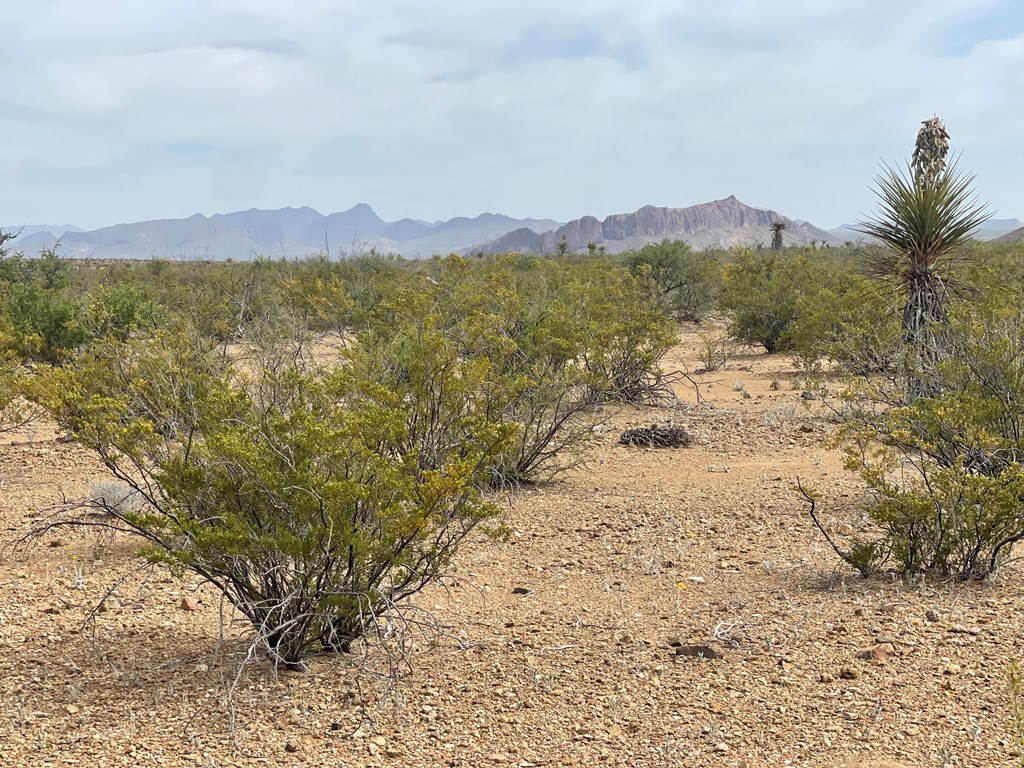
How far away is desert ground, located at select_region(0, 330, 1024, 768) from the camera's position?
3736mm

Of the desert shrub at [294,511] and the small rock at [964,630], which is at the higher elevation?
the desert shrub at [294,511]

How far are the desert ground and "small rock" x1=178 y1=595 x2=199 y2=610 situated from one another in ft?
0.04

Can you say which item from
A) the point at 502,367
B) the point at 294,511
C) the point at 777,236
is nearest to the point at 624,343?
the point at 502,367

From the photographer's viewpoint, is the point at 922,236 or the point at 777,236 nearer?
the point at 922,236

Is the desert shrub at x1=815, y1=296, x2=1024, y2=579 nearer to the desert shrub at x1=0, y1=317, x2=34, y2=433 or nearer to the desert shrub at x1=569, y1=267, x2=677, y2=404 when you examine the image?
the desert shrub at x1=569, y1=267, x2=677, y2=404

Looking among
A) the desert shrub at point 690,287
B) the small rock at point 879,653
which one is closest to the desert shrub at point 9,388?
the small rock at point 879,653

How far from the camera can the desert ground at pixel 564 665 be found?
3.74 metres

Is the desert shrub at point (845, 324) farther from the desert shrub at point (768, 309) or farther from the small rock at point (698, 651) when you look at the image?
the small rock at point (698, 651)

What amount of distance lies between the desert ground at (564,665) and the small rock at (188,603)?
1cm

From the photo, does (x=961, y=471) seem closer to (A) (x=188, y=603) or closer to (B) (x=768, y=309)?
(A) (x=188, y=603)

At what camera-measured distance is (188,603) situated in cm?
572

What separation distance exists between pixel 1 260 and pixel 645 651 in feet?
84.5

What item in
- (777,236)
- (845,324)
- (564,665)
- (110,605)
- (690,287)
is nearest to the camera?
(564,665)

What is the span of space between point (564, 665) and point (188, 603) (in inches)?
101
